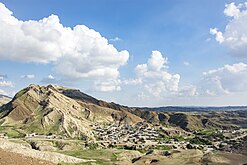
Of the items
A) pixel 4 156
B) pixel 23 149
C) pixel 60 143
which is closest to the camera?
pixel 4 156

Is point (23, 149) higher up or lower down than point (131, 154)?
higher up

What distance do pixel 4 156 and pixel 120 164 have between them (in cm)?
2823

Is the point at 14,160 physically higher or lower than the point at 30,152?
higher

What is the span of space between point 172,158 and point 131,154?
3605 centimetres

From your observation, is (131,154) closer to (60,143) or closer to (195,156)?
(195,156)

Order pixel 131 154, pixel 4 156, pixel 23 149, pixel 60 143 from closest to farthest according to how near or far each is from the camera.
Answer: pixel 4 156 → pixel 23 149 → pixel 131 154 → pixel 60 143

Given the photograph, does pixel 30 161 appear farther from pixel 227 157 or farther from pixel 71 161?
pixel 227 157

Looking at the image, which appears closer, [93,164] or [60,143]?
[93,164]

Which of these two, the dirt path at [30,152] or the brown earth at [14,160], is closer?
the brown earth at [14,160]

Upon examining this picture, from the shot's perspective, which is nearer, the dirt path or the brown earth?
the brown earth

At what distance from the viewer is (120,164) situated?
6706 cm

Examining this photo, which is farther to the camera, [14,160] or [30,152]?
[30,152]

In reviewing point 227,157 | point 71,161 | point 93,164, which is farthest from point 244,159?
point 71,161

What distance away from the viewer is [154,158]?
243ft
